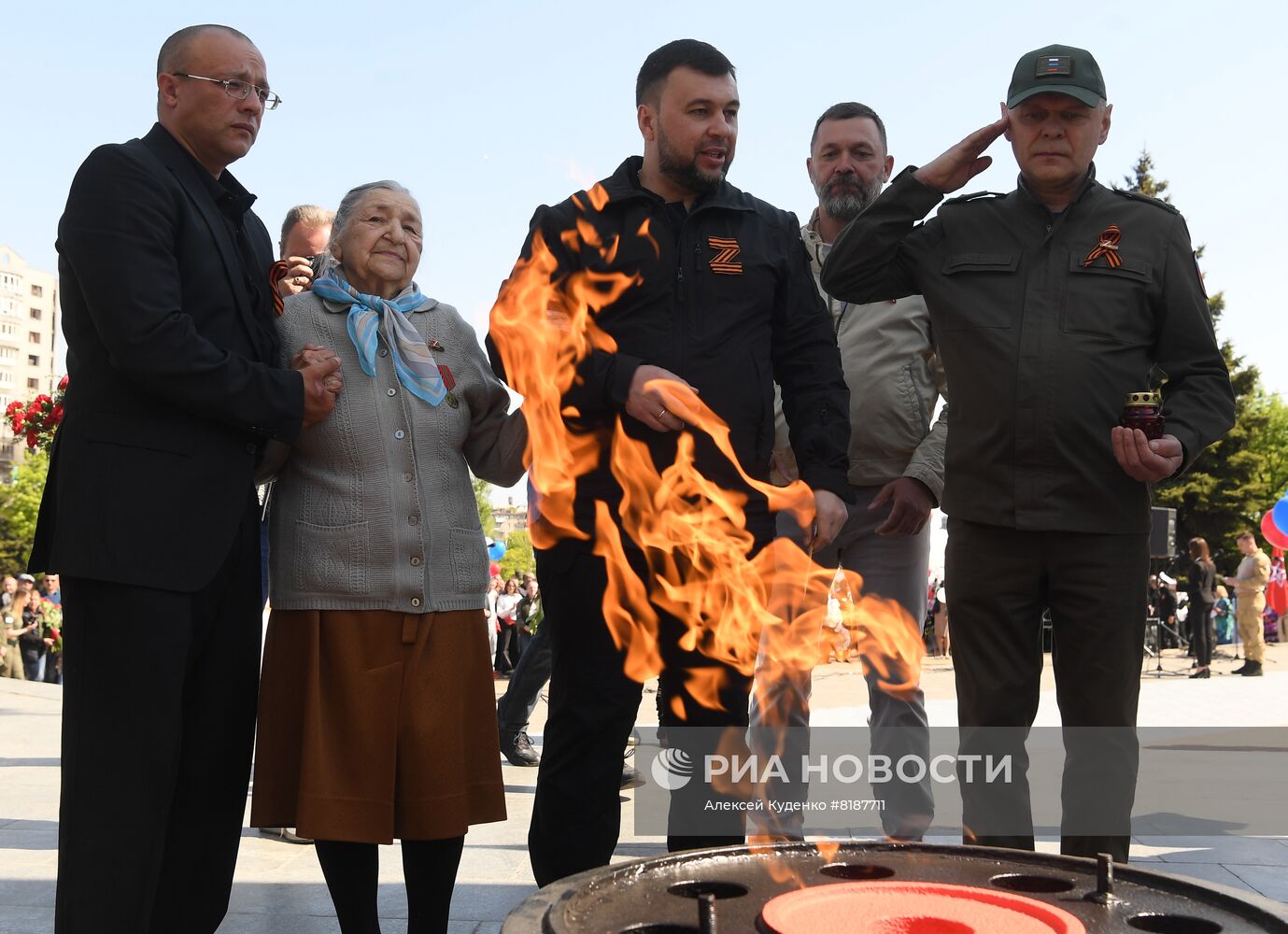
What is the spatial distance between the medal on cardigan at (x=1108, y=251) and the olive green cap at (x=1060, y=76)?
348 millimetres

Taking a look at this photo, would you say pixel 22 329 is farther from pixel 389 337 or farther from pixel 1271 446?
pixel 389 337

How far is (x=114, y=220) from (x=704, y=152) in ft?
4.83

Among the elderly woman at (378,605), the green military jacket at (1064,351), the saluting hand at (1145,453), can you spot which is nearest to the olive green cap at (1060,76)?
the green military jacket at (1064,351)

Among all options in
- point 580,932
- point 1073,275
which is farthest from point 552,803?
point 1073,275

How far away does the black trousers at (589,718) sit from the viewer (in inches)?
118

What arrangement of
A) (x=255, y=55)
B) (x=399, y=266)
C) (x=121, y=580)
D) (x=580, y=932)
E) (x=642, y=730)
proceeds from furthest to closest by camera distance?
(x=642, y=730)
(x=399, y=266)
(x=255, y=55)
(x=121, y=580)
(x=580, y=932)

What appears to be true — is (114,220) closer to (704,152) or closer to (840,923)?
(704,152)

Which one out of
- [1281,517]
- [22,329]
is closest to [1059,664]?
[1281,517]

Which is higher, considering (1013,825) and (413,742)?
(413,742)

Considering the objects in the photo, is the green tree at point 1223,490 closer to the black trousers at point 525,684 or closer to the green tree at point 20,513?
the black trousers at point 525,684

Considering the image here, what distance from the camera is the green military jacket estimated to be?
125 inches

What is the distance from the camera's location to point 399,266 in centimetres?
323

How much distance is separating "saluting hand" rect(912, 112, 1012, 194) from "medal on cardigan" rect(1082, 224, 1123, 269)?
0.39 m

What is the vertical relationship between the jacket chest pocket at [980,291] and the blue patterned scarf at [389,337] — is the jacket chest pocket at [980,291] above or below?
above
